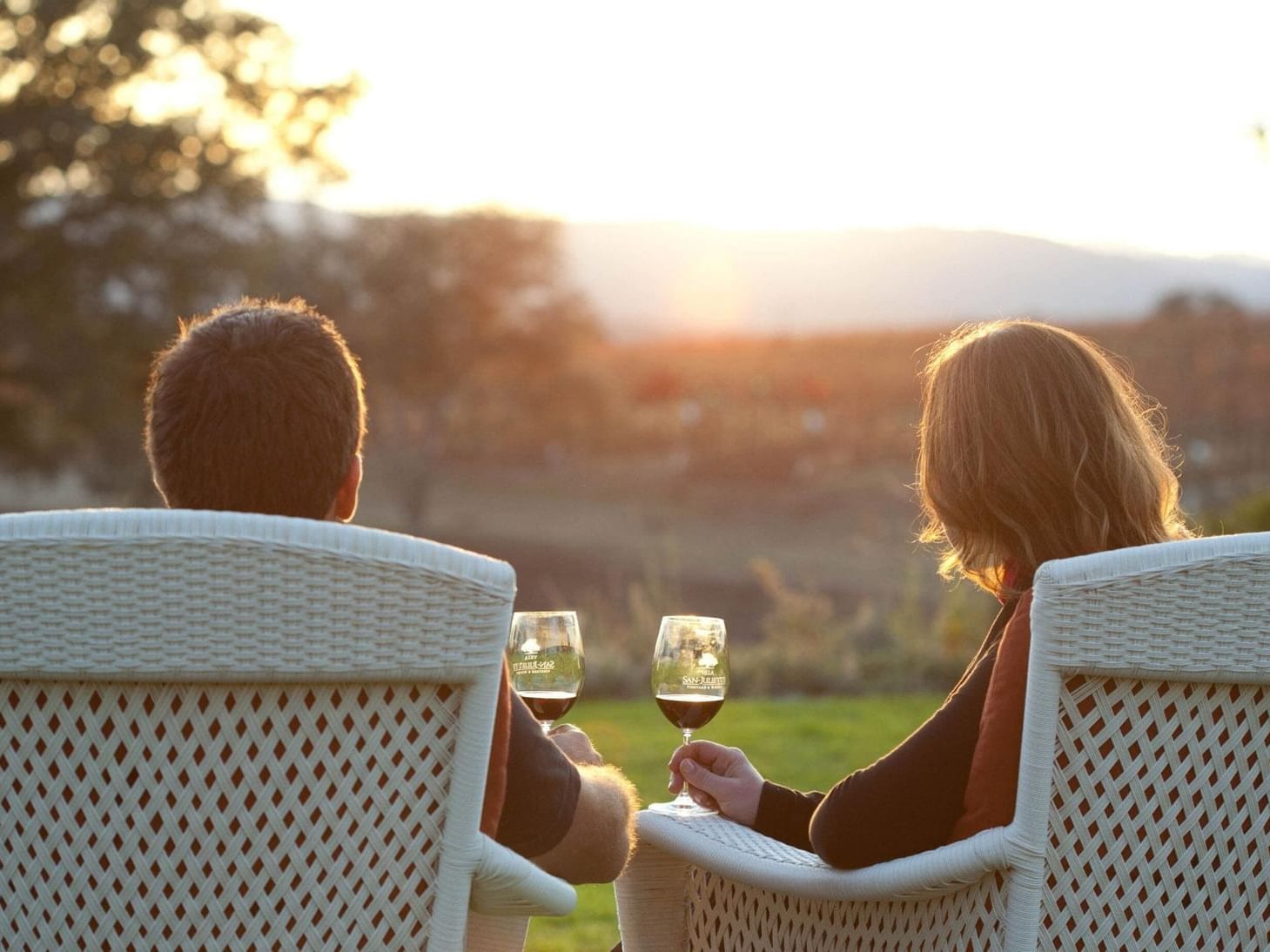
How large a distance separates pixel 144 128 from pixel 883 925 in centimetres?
2164

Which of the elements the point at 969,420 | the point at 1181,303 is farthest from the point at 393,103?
the point at 969,420

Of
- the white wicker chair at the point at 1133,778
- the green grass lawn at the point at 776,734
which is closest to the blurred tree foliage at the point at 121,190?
the green grass lawn at the point at 776,734

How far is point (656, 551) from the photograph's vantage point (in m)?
32.0

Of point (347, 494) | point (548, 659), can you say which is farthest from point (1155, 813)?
point (347, 494)

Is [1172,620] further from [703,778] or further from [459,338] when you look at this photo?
[459,338]

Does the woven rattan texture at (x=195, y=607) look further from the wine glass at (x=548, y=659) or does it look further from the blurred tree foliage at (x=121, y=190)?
the blurred tree foliage at (x=121, y=190)

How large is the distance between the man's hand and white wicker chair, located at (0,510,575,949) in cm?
47

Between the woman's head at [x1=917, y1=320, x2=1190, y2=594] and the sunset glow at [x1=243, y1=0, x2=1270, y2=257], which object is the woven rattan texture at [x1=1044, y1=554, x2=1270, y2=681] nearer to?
the woman's head at [x1=917, y1=320, x2=1190, y2=594]

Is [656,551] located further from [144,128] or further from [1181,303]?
[144,128]

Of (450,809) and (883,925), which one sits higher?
(450,809)

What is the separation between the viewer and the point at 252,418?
1.86 m

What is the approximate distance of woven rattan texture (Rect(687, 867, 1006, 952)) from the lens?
1.95 meters

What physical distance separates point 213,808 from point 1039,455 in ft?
4.05

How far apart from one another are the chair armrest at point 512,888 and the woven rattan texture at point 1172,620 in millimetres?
725
